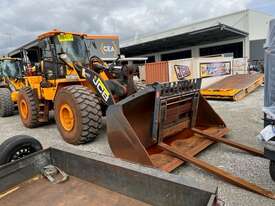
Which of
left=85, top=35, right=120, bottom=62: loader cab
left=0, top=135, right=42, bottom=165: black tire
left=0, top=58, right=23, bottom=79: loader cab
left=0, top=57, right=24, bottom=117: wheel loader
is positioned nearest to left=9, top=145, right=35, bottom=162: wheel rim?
left=0, top=135, right=42, bottom=165: black tire

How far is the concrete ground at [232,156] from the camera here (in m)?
3.18

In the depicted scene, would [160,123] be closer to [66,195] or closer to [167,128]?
[167,128]

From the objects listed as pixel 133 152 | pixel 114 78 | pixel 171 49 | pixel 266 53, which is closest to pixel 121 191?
pixel 133 152

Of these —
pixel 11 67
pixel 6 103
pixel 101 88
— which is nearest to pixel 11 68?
pixel 11 67

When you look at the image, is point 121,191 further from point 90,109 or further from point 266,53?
point 90,109

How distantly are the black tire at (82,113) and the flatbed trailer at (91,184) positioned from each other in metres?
2.20

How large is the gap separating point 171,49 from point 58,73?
31272mm

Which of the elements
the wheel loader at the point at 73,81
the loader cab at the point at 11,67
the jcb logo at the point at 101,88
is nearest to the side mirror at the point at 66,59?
the wheel loader at the point at 73,81

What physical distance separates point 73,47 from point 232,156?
436cm

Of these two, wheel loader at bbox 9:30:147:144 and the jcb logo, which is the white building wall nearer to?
wheel loader at bbox 9:30:147:144

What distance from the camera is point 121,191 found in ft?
7.90

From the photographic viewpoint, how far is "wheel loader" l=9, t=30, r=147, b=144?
5.27 meters

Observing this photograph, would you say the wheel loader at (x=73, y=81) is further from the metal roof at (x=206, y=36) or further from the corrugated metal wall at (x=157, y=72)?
the metal roof at (x=206, y=36)

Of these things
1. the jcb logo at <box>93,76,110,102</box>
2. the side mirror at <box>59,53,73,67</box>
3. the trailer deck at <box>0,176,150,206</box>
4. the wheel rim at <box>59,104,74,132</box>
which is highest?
the side mirror at <box>59,53,73,67</box>
